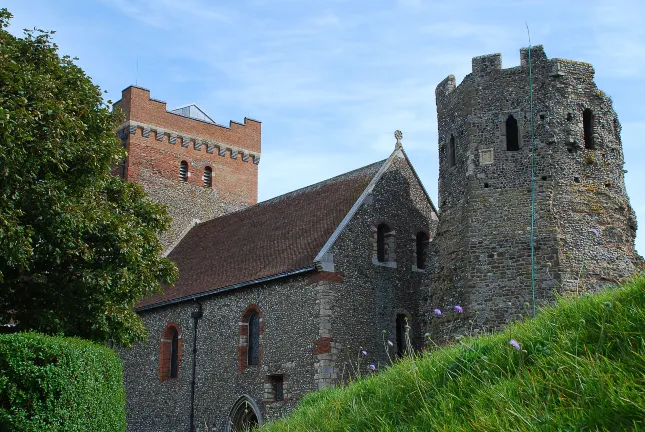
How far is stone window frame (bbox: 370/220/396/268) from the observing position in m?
21.4

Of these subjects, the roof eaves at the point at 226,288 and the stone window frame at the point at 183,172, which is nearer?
the roof eaves at the point at 226,288

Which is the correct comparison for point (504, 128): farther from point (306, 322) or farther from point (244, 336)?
point (244, 336)

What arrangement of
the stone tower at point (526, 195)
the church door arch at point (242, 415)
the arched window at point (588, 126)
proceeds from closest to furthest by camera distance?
1. the stone tower at point (526, 195)
2. the arched window at point (588, 126)
3. the church door arch at point (242, 415)

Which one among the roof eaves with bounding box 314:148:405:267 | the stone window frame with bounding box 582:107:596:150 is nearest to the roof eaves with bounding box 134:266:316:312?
the roof eaves with bounding box 314:148:405:267

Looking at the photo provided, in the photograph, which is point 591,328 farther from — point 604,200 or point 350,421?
point 604,200

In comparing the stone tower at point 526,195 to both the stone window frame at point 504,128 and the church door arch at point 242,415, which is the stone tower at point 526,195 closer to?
the stone window frame at point 504,128

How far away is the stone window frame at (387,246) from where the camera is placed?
21.4m

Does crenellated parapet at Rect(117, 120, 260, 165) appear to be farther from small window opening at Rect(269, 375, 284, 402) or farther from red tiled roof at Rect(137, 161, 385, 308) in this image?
small window opening at Rect(269, 375, 284, 402)

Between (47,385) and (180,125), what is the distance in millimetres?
20963

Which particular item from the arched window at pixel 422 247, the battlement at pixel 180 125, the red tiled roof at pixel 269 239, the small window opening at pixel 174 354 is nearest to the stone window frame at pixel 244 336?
the red tiled roof at pixel 269 239

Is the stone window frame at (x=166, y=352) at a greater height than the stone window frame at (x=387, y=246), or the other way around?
the stone window frame at (x=387, y=246)

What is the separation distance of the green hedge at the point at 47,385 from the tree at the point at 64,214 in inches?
64.6

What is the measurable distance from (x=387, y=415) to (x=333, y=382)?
38.8 ft

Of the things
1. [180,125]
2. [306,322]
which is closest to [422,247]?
[306,322]
